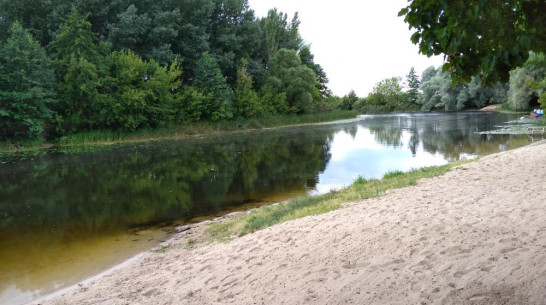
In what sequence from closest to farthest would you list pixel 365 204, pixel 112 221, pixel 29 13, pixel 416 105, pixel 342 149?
1. pixel 365 204
2. pixel 112 221
3. pixel 342 149
4. pixel 29 13
5. pixel 416 105

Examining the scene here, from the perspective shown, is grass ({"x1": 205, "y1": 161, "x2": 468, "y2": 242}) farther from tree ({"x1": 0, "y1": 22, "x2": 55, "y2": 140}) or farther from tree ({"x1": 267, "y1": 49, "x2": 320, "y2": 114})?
tree ({"x1": 267, "y1": 49, "x2": 320, "y2": 114})

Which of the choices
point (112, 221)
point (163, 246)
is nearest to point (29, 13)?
point (112, 221)

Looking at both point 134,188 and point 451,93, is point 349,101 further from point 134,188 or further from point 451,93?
point 134,188

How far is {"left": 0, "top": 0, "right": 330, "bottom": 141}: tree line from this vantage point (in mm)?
34938

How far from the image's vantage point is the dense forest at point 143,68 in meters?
35.0

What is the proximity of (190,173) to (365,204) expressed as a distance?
13.1 meters

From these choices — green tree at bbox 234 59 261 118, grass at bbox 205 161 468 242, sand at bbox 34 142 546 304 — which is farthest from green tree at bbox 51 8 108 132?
sand at bbox 34 142 546 304

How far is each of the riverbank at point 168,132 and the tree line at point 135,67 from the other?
89 centimetres

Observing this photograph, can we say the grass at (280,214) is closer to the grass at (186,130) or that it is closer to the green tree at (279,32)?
the grass at (186,130)

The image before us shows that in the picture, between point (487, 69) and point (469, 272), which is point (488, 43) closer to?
point (487, 69)

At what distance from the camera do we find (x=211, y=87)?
51.0m

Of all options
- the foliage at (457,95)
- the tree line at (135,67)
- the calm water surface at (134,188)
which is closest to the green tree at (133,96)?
the tree line at (135,67)

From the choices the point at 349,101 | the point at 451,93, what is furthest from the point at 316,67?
the point at 349,101

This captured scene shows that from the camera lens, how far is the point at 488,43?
391 centimetres
